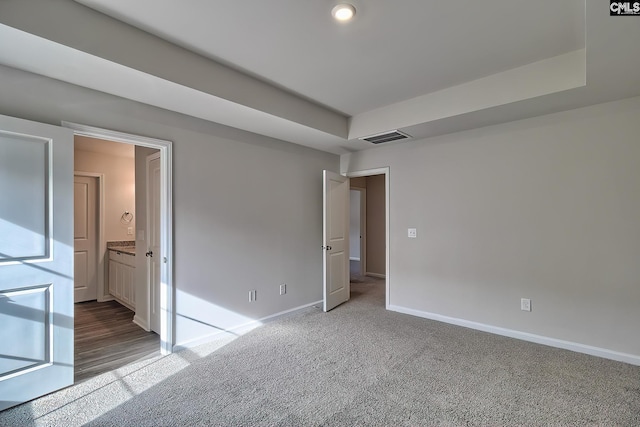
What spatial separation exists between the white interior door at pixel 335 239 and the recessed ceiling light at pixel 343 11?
2.40 m

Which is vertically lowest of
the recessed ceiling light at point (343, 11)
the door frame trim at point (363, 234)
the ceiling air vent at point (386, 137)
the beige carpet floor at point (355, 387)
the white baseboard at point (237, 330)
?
the beige carpet floor at point (355, 387)

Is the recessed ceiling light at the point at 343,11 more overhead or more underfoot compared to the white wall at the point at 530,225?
more overhead

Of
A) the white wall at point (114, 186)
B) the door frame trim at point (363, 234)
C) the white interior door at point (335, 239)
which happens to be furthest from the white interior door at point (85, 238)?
the door frame trim at point (363, 234)

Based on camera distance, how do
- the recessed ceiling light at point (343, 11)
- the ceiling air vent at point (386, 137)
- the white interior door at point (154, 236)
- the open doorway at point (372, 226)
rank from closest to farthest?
the recessed ceiling light at point (343, 11)
the white interior door at point (154, 236)
the ceiling air vent at point (386, 137)
the open doorway at point (372, 226)

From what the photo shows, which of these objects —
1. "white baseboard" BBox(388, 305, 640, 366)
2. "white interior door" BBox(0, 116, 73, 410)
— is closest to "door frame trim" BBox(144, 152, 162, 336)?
"white interior door" BBox(0, 116, 73, 410)

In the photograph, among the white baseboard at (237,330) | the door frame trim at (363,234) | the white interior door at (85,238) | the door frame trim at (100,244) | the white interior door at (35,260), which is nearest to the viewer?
the white interior door at (35,260)

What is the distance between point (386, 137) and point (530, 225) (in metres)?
1.95

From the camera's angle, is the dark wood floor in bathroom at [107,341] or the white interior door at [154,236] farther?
the white interior door at [154,236]

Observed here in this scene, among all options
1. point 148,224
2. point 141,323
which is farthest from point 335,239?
point 141,323

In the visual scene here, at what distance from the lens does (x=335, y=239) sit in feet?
15.1

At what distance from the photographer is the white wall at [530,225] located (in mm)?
2848

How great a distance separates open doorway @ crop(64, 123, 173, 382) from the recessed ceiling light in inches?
78.0

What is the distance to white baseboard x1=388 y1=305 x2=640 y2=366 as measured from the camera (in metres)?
2.83

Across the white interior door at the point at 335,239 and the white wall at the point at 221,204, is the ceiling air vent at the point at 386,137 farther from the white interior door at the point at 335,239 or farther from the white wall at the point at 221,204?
the white wall at the point at 221,204
